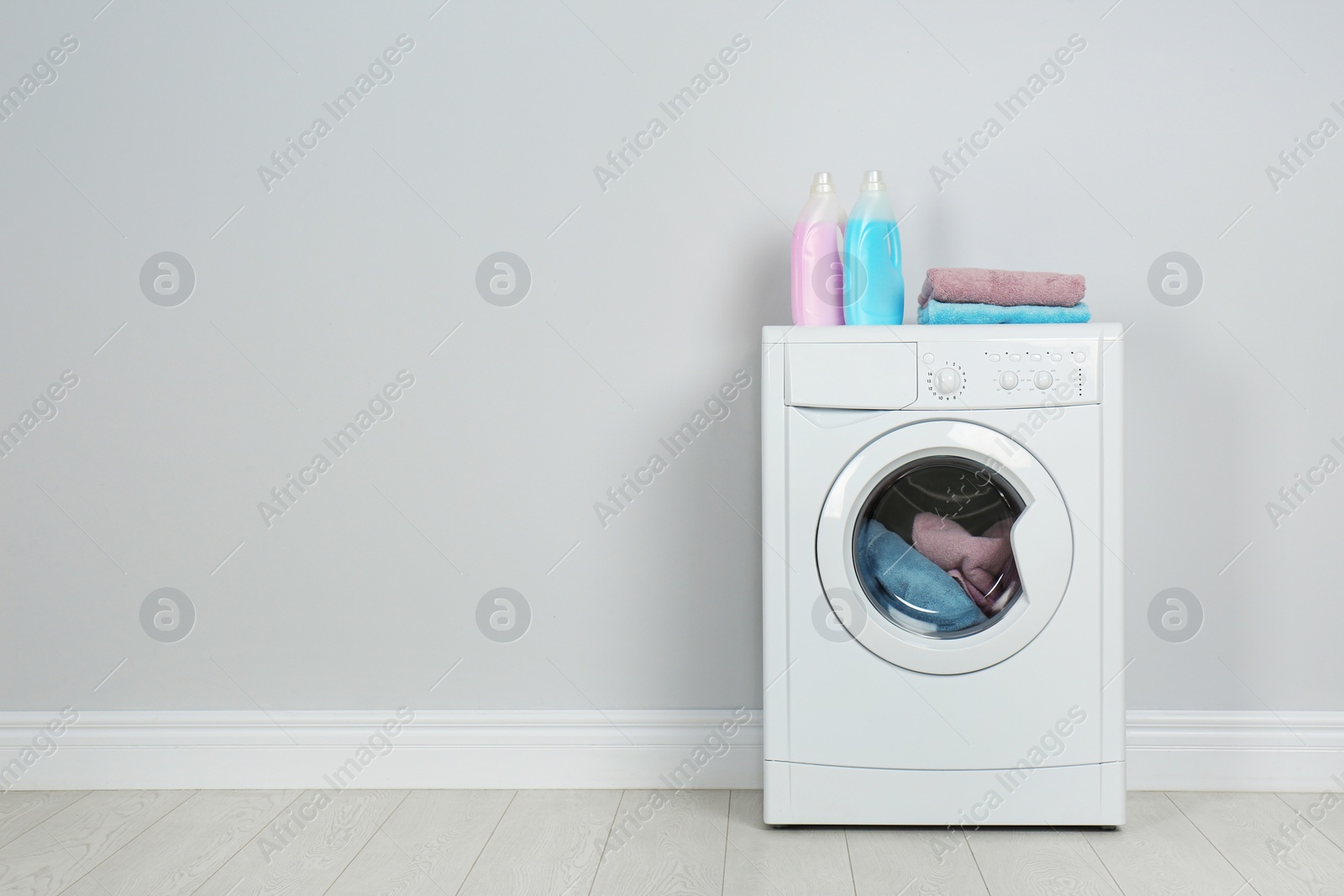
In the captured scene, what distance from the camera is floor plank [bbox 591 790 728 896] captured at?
53.1 inches

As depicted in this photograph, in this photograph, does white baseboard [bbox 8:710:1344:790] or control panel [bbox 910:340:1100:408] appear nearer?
control panel [bbox 910:340:1100:408]

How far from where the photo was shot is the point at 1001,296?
147cm

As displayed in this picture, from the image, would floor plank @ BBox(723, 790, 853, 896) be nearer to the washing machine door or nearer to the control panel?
the washing machine door

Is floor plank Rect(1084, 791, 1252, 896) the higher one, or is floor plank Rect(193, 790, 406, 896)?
floor plank Rect(1084, 791, 1252, 896)

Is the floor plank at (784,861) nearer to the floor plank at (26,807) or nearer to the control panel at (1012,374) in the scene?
the control panel at (1012,374)

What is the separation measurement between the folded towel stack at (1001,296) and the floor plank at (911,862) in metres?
0.85

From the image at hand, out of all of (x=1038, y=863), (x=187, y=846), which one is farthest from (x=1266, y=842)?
(x=187, y=846)

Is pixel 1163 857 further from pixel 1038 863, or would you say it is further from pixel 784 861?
pixel 784 861

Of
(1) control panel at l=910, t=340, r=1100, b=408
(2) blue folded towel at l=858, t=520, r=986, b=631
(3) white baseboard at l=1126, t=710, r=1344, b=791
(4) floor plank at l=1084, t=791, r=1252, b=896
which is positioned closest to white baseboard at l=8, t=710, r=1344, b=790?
(3) white baseboard at l=1126, t=710, r=1344, b=791

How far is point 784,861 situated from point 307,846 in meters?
0.80

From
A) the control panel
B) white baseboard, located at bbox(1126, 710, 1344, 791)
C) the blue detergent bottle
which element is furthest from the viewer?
white baseboard, located at bbox(1126, 710, 1344, 791)

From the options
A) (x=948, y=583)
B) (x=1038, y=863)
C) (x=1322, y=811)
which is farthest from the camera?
(x=1322, y=811)

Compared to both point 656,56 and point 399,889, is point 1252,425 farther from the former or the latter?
point 399,889

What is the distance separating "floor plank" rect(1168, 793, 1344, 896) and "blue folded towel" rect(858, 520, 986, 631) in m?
0.54
